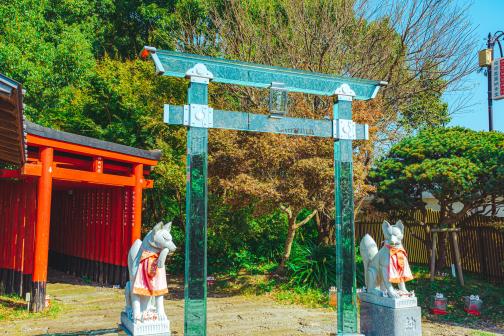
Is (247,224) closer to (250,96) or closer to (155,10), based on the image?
(250,96)

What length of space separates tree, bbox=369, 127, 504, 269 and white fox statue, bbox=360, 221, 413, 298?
3409mm

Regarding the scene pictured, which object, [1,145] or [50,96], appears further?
[50,96]

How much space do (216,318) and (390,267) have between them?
3515 mm

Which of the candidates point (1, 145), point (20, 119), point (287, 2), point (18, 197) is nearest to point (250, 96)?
point (287, 2)

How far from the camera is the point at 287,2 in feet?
46.5

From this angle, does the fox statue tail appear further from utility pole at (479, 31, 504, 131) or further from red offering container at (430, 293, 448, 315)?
utility pole at (479, 31, 504, 131)

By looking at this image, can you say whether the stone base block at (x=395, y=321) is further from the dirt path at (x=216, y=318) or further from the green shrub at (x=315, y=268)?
the green shrub at (x=315, y=268)

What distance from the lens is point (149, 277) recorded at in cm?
494

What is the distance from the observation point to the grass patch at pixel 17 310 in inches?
308

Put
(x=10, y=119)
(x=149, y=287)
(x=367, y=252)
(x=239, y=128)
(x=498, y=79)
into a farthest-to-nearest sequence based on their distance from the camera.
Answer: (x=498, y=79)
(x=367, y=252)
(x=239, y=128)
(x=10, y=119)
(x=149, y=287)

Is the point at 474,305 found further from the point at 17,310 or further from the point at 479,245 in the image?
the point at 17,310

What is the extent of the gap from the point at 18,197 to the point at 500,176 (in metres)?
10.3

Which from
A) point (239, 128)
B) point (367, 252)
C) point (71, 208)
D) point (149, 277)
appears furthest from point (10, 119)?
point (71, 208)

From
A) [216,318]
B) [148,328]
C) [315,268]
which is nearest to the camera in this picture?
[148,328]
